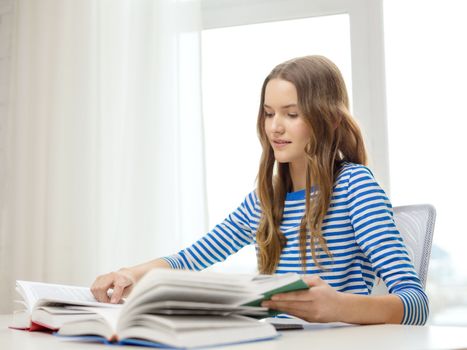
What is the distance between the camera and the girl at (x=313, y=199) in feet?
4.30

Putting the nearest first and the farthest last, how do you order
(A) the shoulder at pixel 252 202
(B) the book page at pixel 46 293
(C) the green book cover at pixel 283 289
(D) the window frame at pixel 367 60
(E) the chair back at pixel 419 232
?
(C) the green book cover at pixel 283 289, (B) the book page at pixel 46 293, (E) the chair back at pixel 419 232, (A) the shoulder at pixel 252 202, (D) the window frame at pixel 367 60

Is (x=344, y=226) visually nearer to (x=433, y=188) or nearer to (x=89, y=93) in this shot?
(x=433, y=188)

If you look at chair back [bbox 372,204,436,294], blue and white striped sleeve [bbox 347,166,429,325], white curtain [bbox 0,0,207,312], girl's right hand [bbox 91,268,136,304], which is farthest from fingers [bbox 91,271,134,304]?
white curtain [bbox 0,0,207,312]

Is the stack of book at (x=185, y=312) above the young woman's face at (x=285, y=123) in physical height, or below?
below

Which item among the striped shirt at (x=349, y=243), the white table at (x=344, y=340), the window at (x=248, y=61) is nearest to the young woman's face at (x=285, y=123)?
the striped shirt at (x=349, y=243)

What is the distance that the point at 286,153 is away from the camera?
1.45 meters

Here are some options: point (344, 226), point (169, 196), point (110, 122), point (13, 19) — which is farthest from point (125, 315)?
point (13, 19)

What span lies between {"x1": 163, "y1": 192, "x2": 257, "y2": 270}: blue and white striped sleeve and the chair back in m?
0.36

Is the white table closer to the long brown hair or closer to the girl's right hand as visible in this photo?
the girl's right hand

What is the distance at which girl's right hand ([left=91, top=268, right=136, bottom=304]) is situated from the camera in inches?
49.5

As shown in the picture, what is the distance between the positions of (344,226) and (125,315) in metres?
0.71

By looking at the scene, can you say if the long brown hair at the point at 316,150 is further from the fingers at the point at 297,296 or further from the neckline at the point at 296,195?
the fingers at the point at 297,296

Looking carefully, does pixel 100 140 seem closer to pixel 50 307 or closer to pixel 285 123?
pixel 285 123

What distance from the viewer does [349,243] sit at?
1395mm
